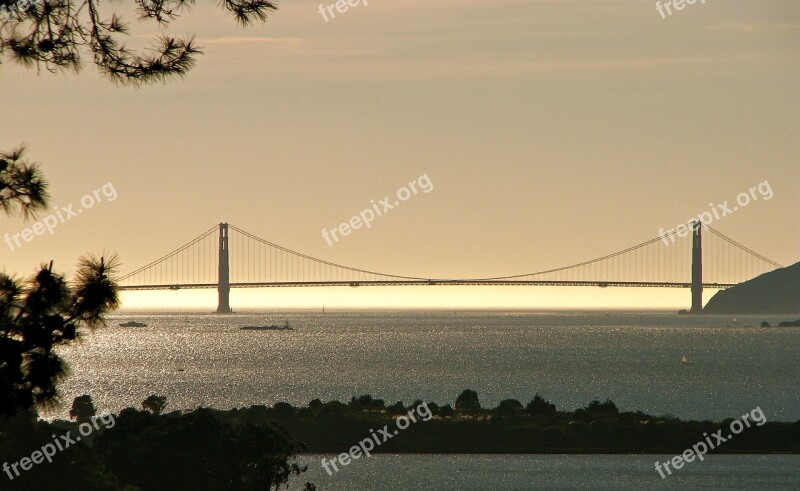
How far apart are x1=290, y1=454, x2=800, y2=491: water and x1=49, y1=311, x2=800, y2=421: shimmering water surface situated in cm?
1049

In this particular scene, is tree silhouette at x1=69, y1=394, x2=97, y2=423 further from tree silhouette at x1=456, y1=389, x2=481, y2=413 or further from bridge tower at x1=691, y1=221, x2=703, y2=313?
bridge tower at x1=691, y1=221, x2=703, y2=313

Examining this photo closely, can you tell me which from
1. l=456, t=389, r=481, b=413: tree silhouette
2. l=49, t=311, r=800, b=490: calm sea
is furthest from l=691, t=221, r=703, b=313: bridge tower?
l=456, t=389, r=481, b=413: tree silhouette

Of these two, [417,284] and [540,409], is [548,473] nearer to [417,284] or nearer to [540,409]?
[540,409]

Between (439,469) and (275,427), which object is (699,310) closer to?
(439,469)

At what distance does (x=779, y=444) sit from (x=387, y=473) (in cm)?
1420

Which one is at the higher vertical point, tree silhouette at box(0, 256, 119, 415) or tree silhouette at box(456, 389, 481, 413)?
tree silhouette at box(0, 256, 119, 415)

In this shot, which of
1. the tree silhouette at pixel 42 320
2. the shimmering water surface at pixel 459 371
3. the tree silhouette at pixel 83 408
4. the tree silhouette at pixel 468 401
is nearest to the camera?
the tree silhouette at pixel 42 320

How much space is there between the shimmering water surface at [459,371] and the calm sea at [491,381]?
0.16 meters

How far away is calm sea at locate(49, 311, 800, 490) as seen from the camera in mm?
45094

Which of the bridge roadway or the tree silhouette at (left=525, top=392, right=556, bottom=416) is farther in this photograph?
the bridge roadway

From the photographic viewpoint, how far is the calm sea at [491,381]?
45.1 m

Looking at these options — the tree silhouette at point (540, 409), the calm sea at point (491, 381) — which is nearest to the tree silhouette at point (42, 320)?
the calm sea at point (491, 381)

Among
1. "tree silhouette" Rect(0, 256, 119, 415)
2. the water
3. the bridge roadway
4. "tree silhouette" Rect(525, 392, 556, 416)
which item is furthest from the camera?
the bridge roadway

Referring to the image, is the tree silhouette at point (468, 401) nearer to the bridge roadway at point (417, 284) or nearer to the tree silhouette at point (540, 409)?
→ the tree silhouette at point (540, 409)
